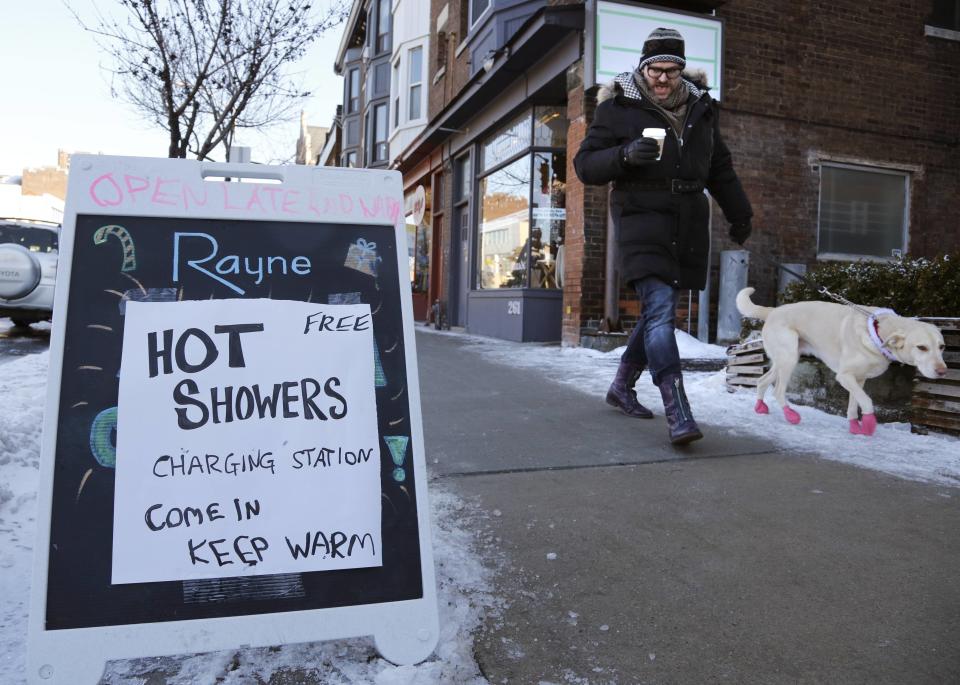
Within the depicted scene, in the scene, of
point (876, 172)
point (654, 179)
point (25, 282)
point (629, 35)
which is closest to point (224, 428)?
point (654, 179)

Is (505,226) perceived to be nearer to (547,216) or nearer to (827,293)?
(547,216)

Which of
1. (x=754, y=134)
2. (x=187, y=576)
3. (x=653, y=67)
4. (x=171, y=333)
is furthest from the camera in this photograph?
(x=754, y=134)

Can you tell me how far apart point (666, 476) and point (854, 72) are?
894cm

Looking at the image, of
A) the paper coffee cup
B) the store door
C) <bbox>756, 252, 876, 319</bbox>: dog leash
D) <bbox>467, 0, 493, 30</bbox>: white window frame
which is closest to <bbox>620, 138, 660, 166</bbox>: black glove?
the paper coffee cup

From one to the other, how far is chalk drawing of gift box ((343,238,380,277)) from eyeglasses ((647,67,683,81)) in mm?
2365

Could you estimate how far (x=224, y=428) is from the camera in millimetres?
1624

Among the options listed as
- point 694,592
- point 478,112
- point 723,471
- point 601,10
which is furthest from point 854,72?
point 694,592

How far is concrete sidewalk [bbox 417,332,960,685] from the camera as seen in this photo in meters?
1.64

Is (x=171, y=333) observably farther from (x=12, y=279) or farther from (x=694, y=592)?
(x=12, y=279)

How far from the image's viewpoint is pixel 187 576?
1517 mm

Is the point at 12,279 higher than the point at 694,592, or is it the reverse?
the point at 12,279

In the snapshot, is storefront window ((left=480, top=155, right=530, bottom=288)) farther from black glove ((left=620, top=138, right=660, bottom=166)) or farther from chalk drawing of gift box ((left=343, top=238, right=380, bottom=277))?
chalk drawing of gift box ((left=343, top=238, right=380, bottom=277))

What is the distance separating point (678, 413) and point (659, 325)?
1.56 feet

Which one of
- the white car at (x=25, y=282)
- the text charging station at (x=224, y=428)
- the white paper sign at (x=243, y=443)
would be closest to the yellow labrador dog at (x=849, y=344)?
the text charging station at (x=224, y=428)
